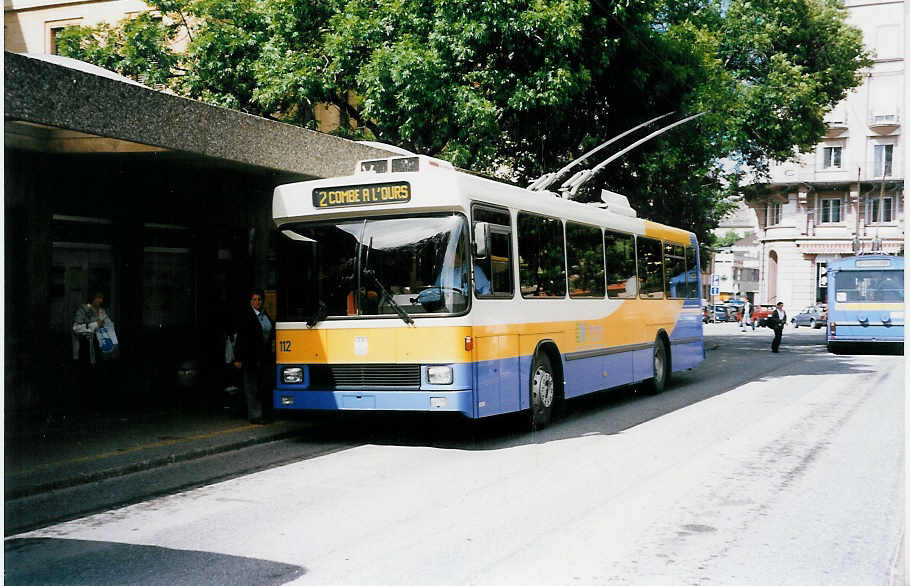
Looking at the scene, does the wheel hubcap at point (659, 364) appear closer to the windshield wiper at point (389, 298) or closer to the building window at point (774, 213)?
the windshield wiper at point (389, 298)

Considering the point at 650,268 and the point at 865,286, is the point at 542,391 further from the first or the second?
the point at 865,286

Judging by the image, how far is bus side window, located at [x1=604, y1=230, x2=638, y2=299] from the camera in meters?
14.0

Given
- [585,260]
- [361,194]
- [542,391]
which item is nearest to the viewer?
[361,194]

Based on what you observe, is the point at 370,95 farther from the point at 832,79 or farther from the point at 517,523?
the point at 832,79

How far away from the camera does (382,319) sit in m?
9.99

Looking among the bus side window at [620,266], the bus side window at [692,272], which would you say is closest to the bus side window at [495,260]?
the bus side window at [620,266]

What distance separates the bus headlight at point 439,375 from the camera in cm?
971

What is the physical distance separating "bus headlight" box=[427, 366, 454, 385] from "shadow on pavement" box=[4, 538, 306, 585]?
4200 mm

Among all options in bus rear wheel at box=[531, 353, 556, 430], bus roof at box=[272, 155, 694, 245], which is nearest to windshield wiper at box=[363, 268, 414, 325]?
bus roof at box=[272, 155, 694, 245]

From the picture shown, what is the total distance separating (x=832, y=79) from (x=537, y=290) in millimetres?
21143

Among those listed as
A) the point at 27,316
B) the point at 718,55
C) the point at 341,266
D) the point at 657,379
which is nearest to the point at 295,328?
the point at 341,266

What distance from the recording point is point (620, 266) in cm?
1443

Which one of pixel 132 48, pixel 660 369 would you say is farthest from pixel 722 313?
pixel 660 369

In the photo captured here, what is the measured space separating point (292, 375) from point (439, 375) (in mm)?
1888
